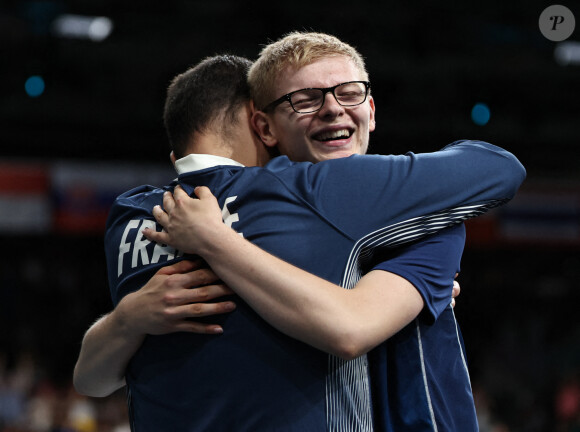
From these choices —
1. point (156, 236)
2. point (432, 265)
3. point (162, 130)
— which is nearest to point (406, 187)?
point (432, 265)

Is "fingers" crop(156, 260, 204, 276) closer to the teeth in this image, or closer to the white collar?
the white collar

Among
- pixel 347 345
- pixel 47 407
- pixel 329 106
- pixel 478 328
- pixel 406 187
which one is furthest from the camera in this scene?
pixel 478 328

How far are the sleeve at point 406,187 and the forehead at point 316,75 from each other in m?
0.30

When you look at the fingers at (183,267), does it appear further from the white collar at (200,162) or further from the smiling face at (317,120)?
the smiling face at (317,120)

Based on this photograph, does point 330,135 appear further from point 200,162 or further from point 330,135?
point 200,162

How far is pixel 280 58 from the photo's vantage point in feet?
6.14

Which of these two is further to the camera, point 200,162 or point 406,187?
point 200,162

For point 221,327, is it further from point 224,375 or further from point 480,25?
point 480,25

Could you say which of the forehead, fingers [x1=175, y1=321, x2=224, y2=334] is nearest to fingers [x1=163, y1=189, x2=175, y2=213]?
fingers [x1=175, y1=321, x2=224, y2=334]

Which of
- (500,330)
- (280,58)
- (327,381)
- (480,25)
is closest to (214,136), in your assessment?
(280,58)

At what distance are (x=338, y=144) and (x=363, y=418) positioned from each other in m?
0.66

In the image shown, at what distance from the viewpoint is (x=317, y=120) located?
1827mm

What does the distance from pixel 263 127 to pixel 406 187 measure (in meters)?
0.48

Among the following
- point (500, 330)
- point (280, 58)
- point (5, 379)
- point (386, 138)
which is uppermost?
point (280, 58)
